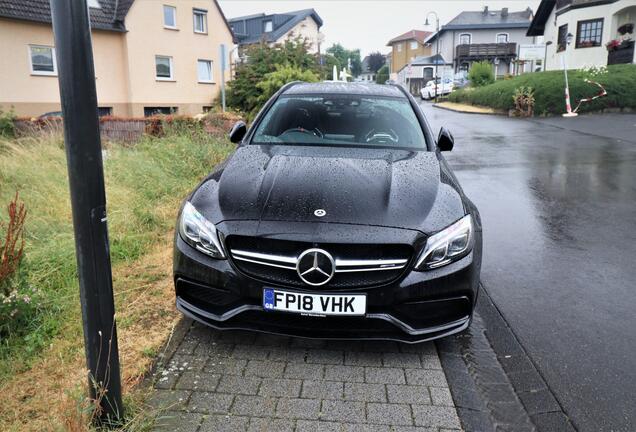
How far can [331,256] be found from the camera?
9.91 ft

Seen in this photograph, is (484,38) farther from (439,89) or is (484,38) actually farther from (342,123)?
(342,123)

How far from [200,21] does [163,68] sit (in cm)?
445

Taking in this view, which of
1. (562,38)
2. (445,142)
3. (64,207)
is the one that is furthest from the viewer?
(562,38)

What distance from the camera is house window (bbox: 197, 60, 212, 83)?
32.5 m

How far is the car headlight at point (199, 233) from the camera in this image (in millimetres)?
3170

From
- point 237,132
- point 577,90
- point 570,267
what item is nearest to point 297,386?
point 237,132

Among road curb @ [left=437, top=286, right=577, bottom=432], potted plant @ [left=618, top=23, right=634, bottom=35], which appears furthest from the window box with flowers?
road curb @ [left=437, top=286, right=577, bottom=432]

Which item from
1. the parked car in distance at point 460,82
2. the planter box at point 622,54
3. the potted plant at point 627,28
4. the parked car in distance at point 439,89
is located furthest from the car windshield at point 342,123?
the parked car in distance at point 460,82

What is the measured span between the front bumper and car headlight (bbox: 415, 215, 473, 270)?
1.6 inches

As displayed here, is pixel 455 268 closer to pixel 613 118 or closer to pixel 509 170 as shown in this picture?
pixel 509 170

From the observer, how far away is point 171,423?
2664mm

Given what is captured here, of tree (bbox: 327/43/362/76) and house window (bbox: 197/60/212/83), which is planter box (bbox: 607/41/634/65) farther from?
tree (bbox: 327/43/362/76)

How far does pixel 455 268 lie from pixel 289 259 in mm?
929

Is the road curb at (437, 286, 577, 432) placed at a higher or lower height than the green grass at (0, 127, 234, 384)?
lower
